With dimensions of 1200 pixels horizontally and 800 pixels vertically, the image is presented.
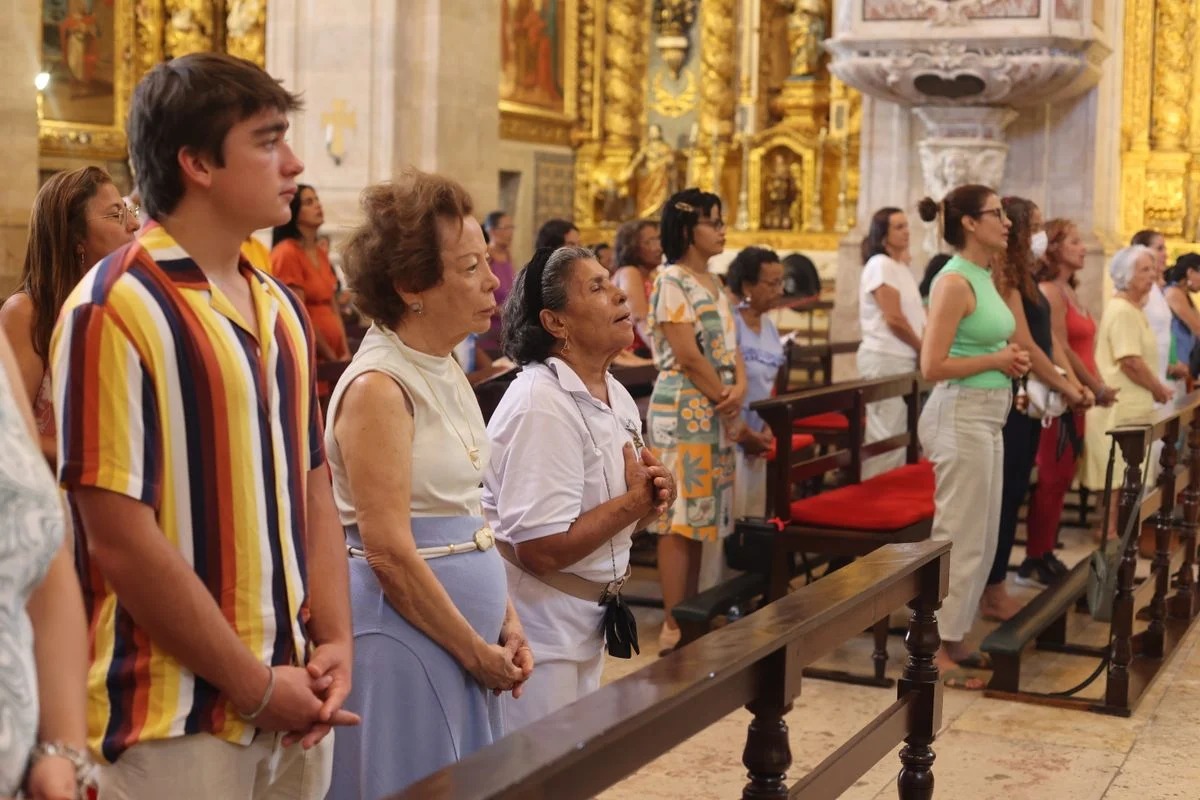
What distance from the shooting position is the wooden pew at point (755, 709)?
1709 mm

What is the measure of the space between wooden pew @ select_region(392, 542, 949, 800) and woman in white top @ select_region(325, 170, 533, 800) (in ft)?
1.49

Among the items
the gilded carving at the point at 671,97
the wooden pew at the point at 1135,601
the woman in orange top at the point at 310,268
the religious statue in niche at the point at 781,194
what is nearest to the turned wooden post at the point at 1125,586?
the wooden pew at the point at 1135,601

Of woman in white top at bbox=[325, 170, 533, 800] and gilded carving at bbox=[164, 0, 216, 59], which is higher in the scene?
gilded carving at bbox=[164, 0, 216, 59]

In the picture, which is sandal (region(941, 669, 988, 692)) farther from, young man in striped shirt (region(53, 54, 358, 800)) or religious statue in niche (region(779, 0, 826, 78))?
religious statue in niche (region(779, 0, 826, 78))

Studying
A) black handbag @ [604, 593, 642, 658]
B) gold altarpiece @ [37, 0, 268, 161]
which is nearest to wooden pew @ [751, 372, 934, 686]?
black handbag @ [604, 593, 642, 658]

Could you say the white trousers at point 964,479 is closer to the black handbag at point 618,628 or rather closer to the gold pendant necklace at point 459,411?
the black handbag at point 618,628

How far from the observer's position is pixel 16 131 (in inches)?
298

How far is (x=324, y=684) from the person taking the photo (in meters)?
2.09

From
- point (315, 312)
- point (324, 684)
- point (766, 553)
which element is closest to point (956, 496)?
point (766, 553)

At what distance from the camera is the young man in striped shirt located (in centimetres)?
190

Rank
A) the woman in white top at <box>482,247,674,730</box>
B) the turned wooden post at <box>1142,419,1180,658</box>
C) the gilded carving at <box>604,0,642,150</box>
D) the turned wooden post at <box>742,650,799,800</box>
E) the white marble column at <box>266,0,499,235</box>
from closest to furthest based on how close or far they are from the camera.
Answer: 1. the turned wooden post at <box>742,650,799,800</box>
2. the woman in white top at <box>482,247,674,730</box>
3. the turned wooden post at <box>1142,419,1180,658</box>
4. the white marble column at <box>266,0,499,235</box>
5. the gilded carving at <box>604,0,642,150</box>

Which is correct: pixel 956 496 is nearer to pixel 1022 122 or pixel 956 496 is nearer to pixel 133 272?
pixel 133 272

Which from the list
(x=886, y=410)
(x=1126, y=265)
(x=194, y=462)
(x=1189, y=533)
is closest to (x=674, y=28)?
(x=886, y=410)

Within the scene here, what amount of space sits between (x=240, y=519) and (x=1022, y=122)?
9.37m
